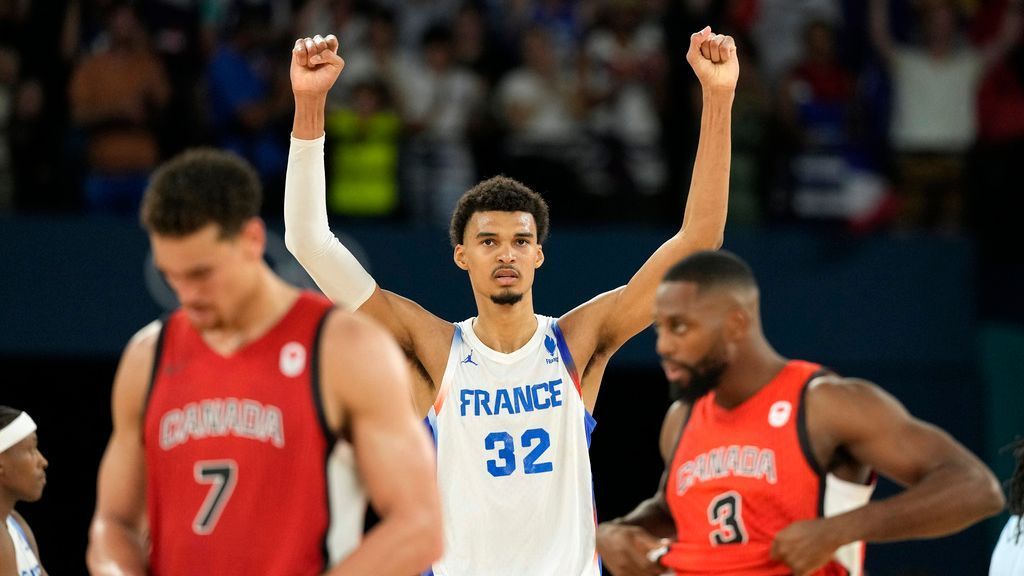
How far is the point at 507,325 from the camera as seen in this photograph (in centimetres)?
629

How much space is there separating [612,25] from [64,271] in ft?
16.0

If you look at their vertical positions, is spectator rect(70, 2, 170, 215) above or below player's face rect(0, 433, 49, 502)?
above

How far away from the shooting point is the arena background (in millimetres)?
11789

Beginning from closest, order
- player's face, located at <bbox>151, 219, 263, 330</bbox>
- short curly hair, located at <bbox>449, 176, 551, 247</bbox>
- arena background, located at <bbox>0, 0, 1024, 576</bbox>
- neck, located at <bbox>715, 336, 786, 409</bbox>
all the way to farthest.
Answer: player's face, located at <bbox>151, 219, 263, 330</bbox>, neck, located at <bbox>715, 336, 786, 409</bbox>, short curly hair, located at <bbox>449, 176, 551, 247</bbox>, arena background, located at <bbox>0, 0, 1024, 576</bbox>

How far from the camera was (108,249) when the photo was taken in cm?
1179

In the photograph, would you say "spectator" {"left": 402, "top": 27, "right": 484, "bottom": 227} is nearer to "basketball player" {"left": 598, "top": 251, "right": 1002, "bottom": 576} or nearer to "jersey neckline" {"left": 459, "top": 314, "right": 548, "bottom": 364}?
"jersey neckline" {"left": 459, "top": 314, "right": 548, "bottom": 364}

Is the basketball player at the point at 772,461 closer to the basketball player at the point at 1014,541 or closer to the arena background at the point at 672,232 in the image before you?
the basketball player at the point at 1014,541

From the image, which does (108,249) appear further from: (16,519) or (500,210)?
(500,210)

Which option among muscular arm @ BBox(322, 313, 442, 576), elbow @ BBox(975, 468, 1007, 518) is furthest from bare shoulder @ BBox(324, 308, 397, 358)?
elbow @ BBox(975, 468, 1007, 518)

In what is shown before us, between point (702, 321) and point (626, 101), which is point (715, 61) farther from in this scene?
point (626, 101)

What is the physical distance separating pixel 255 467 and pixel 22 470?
2747 mm

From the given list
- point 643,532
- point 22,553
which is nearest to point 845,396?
point 643,532

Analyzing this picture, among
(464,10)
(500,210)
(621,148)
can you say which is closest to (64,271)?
(464,10)

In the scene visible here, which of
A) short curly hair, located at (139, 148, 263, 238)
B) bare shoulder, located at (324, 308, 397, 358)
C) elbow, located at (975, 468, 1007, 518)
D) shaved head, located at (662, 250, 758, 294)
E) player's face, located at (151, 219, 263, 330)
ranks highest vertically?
short curly hair, located at (139, 148, 263, 238)
